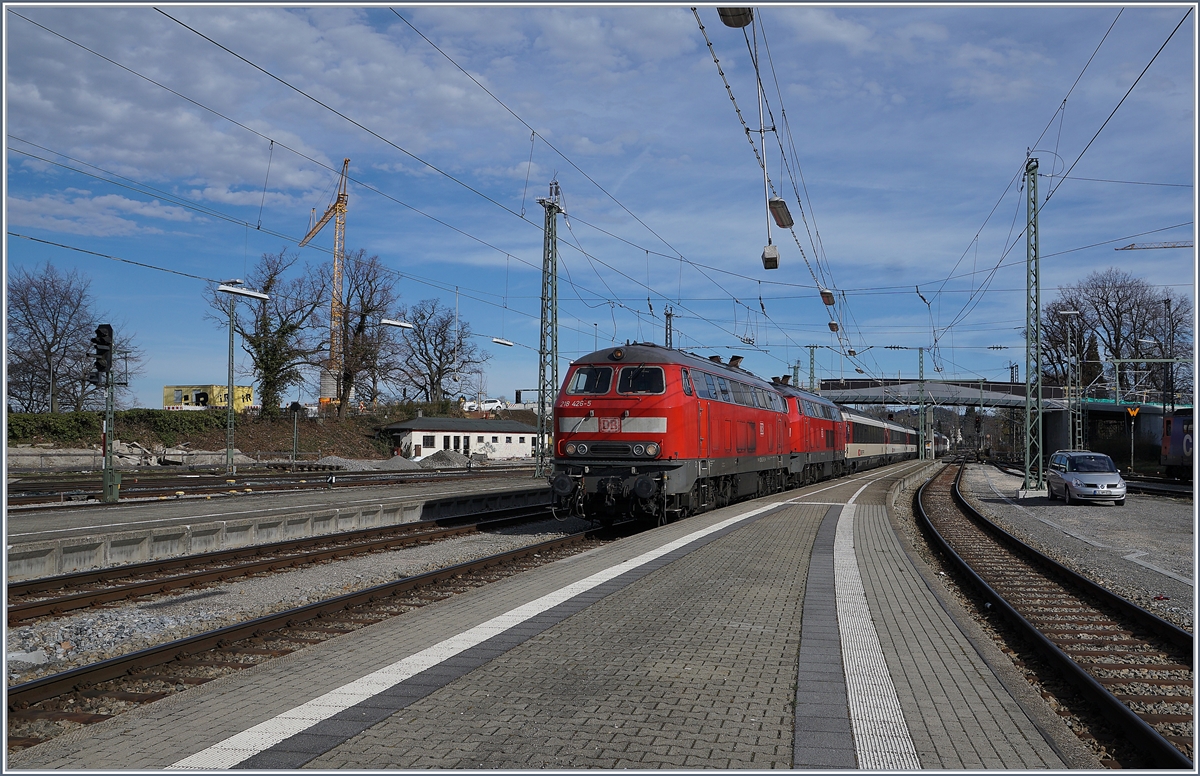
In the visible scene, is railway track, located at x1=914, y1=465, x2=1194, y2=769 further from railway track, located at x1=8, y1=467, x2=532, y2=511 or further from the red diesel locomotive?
railway track, located at x1=8, y1=467, x2=532, y2=511

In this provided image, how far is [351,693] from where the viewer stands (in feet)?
19.5

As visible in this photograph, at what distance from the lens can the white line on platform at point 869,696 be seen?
4.79m

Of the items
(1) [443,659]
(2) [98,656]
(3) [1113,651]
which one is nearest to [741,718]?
(1) [443,659]

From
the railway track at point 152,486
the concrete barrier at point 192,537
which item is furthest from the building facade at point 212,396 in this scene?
the concrete barrier at point 192,537

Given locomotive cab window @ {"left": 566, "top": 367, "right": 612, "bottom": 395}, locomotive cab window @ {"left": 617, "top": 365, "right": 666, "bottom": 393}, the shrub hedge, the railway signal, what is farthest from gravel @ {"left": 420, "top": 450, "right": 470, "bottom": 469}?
locomotive cab window @ {"left": 617, "top": 365, "right": 666, "bottom": 393}

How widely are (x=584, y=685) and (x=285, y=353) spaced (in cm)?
5238

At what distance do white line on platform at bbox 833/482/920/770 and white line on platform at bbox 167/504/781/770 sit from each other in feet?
9.99

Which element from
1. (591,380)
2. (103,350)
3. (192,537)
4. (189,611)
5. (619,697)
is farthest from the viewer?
(103,350)

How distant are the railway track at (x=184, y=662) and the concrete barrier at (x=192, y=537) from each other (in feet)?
16.5

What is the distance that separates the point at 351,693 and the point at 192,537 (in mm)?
9593

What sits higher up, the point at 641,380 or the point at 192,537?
the point at 641,380

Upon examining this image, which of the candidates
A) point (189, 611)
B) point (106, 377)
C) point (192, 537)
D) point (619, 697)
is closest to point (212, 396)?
point (106, 377)

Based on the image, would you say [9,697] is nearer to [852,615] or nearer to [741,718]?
Result: [741,718]

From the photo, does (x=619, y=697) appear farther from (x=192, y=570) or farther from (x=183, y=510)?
(x=183, y=510)
